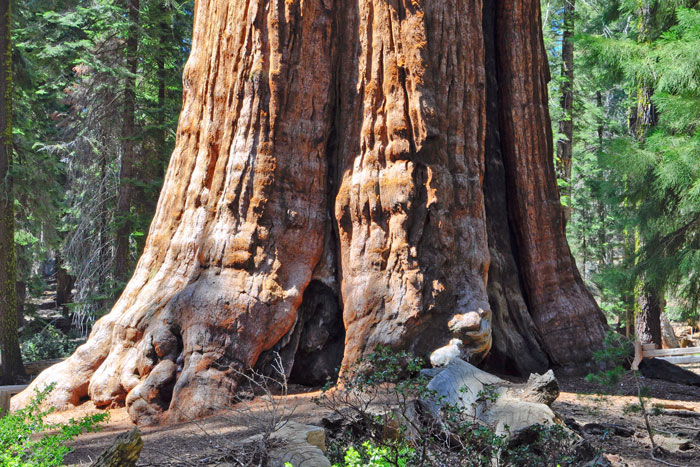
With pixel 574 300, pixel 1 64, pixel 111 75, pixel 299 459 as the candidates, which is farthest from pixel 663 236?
pixel 1 64

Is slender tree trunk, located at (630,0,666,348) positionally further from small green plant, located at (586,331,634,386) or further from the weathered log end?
the weathered log end

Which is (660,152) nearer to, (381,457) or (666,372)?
(666,372)

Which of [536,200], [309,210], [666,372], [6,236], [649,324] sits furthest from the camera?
[649,324]

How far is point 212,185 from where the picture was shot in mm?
7270

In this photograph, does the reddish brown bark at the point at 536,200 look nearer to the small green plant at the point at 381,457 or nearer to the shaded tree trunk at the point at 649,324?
the small green plant at the point at 381,457

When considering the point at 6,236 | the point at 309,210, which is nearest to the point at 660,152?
the point at 309,210

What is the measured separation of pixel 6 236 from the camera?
14.5 meters

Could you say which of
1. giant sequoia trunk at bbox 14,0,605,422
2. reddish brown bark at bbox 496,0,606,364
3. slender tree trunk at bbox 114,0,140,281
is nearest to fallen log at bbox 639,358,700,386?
reddish brown bark at bbox 496,0,606,364

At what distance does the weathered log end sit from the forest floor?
1.33 feet

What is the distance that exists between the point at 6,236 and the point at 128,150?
3481 mm

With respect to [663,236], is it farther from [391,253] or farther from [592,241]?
[592,241]

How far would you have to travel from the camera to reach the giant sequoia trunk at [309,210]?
22.0ft

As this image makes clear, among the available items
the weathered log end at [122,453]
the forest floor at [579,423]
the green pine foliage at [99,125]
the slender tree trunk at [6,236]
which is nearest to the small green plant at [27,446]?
the forest floor at [579,423]

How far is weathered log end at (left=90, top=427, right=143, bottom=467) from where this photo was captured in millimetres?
3197
